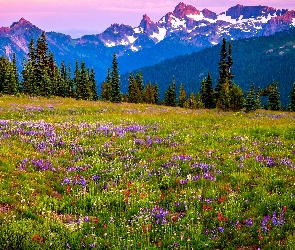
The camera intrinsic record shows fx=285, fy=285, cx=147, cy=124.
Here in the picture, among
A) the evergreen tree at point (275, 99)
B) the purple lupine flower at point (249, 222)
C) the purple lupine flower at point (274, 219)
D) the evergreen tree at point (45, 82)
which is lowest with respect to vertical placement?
the purple lupine flower at point (249, 222)

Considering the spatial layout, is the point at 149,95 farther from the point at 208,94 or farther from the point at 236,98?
the point at 236,98

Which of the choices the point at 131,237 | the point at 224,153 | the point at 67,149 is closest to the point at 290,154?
the point at 224,153

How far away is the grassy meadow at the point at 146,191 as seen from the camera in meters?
6.43

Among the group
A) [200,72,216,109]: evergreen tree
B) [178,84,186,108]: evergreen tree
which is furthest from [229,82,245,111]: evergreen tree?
[178,84,186,108]: evergreen tree

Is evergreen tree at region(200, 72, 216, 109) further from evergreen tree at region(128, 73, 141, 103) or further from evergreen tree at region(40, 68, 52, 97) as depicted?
evergreen tree at region(40, 68, 52, 97)

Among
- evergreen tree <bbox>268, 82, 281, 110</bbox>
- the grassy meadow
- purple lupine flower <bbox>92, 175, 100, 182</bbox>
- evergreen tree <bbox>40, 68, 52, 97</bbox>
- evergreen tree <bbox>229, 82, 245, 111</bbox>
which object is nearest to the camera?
the grassy meadow

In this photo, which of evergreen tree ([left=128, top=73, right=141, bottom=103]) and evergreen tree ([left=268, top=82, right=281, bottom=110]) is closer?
evergreen tree ([left=268, top=82, right=281, bottom=110])

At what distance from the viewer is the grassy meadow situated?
643 centimetres

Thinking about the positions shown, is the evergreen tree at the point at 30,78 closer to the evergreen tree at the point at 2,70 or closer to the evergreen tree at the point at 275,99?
the evergreen tree at the point at 2,70

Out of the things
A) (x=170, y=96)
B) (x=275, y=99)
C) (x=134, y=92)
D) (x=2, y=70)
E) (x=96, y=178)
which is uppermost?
(x=2, y=70)

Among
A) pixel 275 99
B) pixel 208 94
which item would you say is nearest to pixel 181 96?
pixel 208 94

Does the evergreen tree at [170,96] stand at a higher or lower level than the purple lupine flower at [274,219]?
higher

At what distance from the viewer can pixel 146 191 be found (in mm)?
8742

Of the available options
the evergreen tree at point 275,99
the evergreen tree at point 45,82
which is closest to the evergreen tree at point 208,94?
the evergreen tree at point 275,99
